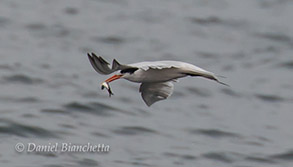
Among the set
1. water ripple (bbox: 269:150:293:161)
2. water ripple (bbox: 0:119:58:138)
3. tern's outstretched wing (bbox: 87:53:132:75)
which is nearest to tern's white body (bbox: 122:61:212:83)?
tern's outstretched wing (bbox: 87:53:132:75)

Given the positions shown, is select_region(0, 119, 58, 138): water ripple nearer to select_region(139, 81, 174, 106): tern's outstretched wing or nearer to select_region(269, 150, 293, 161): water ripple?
select_region(269, 150, 293, 161): water ripple

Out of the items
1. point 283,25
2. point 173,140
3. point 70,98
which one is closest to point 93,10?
point 283,25

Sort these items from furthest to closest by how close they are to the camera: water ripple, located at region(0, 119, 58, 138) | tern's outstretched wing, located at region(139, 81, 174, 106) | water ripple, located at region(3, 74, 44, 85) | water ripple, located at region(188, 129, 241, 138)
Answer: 1. water ripple, located at region(3, 74, 44, 85)
2. water ripple, located at region(188, 129, 241, 138)
3. water ripple, located at region(0, 119, 58, 138)
4. tern's outstretched wing, located at region(139, 81, 174, 106)

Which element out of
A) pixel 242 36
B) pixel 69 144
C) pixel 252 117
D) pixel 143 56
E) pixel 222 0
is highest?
pixel 222 0

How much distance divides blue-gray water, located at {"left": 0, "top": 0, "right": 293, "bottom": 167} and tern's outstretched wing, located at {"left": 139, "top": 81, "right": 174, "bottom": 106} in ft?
8.24

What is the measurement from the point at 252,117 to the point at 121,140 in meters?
2.61

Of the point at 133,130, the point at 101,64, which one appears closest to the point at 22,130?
the point at 133,130

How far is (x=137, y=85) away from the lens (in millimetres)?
13844

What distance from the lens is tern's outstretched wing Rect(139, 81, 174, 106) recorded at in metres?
7.56

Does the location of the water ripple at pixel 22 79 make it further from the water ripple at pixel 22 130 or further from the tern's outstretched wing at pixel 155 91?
the tern's outstretched wing at pixel 155 91

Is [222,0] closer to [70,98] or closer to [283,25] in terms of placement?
[283,25]

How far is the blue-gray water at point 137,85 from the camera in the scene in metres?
11.0

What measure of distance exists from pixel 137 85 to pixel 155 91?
6.27 m

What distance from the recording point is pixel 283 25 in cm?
1725
